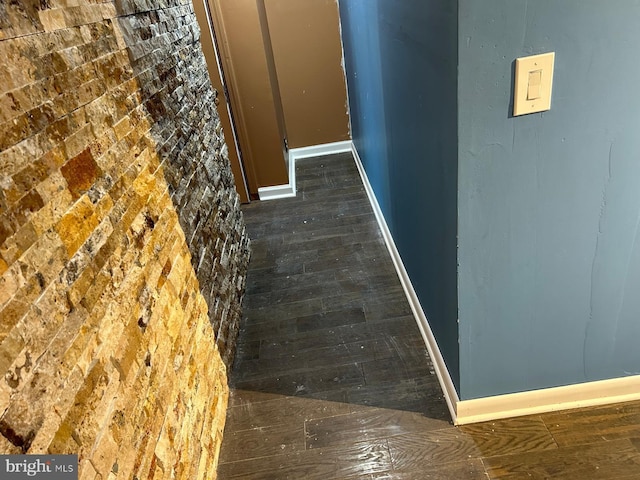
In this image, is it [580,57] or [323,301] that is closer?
[580,57]

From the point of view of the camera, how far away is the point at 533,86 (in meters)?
1.06

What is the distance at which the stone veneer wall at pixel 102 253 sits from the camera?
2.56ft

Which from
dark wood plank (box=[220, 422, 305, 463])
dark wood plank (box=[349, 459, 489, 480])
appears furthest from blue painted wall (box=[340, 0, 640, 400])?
dark wood plank (box=[220, 422, 305, 463])

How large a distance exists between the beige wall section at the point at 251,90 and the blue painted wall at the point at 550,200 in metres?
2.51

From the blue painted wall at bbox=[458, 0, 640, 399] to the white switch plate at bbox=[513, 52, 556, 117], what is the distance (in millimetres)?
20

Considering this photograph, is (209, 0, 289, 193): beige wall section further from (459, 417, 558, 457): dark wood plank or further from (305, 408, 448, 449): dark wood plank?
(459, 417, 558, 457): dark wood plank

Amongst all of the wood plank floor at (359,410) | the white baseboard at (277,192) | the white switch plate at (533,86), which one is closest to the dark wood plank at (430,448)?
the wood plank floor at (359,410)

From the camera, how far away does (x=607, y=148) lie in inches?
46.2

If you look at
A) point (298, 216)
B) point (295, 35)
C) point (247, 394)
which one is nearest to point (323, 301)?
point (247, 394)

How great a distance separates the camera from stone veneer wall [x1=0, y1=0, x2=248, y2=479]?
780 mm

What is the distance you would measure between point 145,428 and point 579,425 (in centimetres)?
140

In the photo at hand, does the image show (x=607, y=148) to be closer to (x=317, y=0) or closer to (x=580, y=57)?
(x=580, y=57)

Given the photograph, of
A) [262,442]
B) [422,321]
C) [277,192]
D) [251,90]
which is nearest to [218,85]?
[251,90]

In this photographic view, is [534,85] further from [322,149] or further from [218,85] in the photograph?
[322,149]
